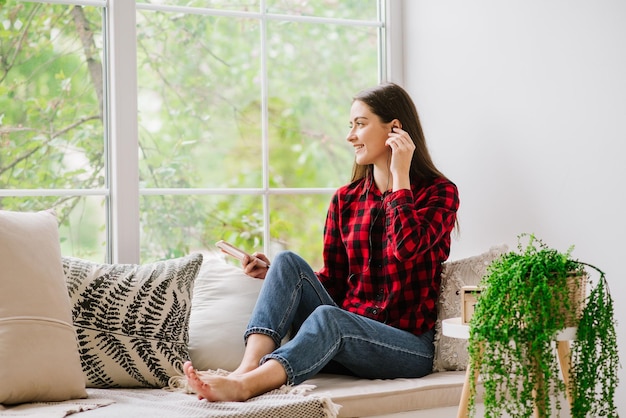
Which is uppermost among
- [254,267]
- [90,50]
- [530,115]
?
[90,50]

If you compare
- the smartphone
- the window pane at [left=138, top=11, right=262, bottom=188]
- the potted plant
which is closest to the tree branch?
the window pane at [left=138, top=11, right=262, bottom=188]

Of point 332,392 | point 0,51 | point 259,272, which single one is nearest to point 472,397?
point 332,392

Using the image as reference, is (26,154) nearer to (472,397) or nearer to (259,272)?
(259,272)

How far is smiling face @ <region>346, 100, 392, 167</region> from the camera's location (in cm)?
301

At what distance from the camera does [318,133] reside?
3926mm

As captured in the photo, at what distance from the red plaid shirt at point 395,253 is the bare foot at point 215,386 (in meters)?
0.72

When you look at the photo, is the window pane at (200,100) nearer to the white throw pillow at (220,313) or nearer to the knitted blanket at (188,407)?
the white throw pillow at (220,313)

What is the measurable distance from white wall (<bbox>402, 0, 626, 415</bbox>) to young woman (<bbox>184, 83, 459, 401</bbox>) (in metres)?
0.36

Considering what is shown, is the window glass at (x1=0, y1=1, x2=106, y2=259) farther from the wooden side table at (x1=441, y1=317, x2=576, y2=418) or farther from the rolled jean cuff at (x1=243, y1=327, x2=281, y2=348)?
the wooden side table at (x1=441, y1=317, x2=576, y2=418)

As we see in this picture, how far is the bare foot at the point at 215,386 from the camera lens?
7.41ft

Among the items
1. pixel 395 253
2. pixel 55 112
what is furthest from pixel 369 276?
pixel 55 112

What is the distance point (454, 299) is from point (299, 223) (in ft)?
3.43

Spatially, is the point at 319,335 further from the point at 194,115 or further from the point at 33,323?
the point at 194,115

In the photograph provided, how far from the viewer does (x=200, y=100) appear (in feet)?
12.0
